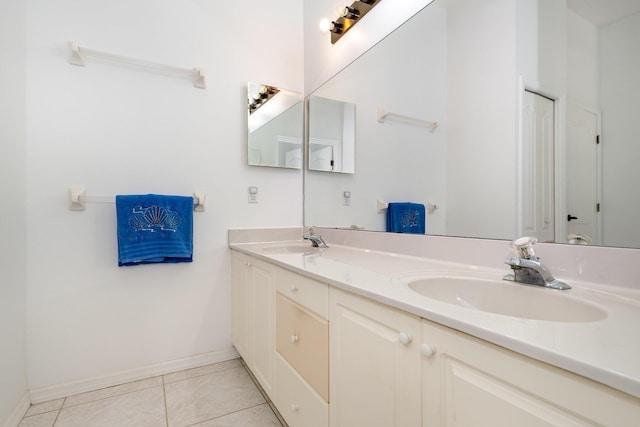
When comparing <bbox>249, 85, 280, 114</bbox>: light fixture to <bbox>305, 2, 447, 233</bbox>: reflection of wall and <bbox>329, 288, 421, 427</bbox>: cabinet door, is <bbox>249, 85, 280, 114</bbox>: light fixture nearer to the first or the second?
<bbox>305, 2, 447, 233</bbox>: reflection of wall

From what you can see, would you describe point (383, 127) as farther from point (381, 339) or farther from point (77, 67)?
point (77, 67)

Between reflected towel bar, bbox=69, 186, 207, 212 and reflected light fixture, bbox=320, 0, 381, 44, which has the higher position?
reflected light fixture, bbox=320, 0, 381, 44

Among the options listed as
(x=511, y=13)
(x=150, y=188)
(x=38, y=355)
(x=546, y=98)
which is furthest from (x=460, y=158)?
(x=38, y=355)

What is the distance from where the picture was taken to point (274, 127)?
2154mm

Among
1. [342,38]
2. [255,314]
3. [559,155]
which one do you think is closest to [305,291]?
[255,314]

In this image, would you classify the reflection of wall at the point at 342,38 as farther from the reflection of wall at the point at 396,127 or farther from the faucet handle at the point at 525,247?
the faucet handle at the point at 525,247

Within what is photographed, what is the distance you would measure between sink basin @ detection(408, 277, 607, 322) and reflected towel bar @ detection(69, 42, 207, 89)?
1.76 metres

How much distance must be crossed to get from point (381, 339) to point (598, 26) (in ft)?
3.45

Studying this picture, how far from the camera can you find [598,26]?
85cm

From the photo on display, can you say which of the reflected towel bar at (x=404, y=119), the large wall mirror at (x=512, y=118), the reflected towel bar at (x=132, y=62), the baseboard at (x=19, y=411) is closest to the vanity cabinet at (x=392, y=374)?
the large wall mirror at (x=512, y=118)

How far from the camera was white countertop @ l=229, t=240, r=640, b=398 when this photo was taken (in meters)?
0.40

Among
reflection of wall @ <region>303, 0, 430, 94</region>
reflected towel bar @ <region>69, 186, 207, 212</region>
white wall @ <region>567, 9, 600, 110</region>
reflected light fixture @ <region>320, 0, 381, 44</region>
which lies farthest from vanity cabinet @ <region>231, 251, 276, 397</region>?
reflected light fixture @ <region>320, 0, 381, 44</region>

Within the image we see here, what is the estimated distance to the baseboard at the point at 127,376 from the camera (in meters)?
1.57

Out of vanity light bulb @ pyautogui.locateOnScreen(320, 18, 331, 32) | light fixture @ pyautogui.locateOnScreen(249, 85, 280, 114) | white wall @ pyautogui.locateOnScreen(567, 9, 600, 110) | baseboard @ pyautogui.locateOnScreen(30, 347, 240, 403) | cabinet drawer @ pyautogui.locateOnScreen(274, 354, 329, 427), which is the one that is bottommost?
baseboard @ pyautogui.locateOnScreen(30, 347, 240, 403)
